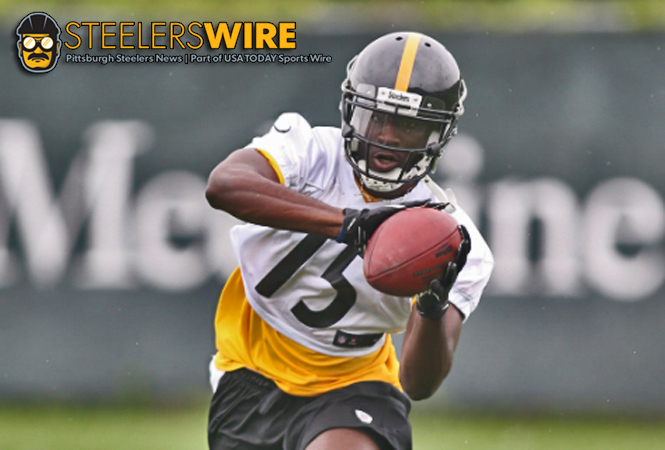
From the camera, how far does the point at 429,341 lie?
11.1 feet

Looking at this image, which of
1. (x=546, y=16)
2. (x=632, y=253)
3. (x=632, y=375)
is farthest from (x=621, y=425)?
(x=546, y=16)

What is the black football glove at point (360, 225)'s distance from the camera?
3.04 metres

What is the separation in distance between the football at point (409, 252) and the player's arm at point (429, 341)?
113 millimetres

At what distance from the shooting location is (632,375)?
702 cm

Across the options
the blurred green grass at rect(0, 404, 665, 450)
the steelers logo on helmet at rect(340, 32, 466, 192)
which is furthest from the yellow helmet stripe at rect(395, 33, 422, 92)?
the blurred green grass at rect(0, 404, 665, 450)

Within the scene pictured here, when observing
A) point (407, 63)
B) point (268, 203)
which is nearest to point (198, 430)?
point (268, 203)

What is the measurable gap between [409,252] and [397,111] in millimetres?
628

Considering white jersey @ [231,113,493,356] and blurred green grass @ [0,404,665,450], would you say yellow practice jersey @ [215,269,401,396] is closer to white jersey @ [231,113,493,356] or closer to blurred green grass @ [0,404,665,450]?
white jersey @ [231,113,493,356]

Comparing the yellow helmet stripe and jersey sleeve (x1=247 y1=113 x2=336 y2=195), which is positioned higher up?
the yellow helmet stripe

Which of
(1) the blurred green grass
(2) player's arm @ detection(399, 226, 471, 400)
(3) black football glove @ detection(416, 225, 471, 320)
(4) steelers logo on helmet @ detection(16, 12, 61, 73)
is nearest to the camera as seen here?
(3) black football glove @ detection(416, 225, 471, 320)

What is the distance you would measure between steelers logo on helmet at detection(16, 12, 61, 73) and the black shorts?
4.29m

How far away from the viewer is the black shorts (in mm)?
3576

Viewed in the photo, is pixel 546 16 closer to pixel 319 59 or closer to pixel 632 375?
pixel 319 59

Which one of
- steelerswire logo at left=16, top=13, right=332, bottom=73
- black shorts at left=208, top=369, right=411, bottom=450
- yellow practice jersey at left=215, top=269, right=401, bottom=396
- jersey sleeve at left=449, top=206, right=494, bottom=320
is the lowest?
black shorts at left=208, top=369, right=411, bottom=450
